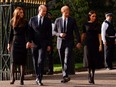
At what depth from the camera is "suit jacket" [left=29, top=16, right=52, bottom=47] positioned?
14766 mm

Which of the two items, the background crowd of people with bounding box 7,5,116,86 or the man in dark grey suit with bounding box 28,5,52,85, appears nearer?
the background crowd of people with bounding box 7,5,116,86

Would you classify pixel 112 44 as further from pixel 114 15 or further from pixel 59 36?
pixel 114 15

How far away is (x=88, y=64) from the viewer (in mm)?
15055

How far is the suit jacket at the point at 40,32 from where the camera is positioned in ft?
48.4

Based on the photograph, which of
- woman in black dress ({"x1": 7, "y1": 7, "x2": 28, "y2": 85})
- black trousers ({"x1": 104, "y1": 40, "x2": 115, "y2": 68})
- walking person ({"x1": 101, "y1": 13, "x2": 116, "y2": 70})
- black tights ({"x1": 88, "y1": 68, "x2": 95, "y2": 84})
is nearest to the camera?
woman in black dress ({"x1": 7, "y1": 7, "x2": 28, "y2": 85})

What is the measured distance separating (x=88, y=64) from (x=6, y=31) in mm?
2739

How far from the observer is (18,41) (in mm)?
14641

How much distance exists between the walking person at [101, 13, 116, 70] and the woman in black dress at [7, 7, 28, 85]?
20.2ft

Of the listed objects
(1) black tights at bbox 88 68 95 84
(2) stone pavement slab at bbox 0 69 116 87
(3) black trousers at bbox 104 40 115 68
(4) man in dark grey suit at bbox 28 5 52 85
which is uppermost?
(4) man in dark grey suit at bbox 28 5 52 85

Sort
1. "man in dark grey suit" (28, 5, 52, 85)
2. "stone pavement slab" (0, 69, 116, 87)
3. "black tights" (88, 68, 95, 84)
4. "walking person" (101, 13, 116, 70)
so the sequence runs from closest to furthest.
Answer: "stone pavement slab" (0, 69, 116, 87) < "man in dark grey suit" (28, 5, 52, 85) < "black tights" (88, 68, 95, 84) < "walking person" (101, 13, 116, 70)

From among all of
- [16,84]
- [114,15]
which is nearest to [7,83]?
[16,84]

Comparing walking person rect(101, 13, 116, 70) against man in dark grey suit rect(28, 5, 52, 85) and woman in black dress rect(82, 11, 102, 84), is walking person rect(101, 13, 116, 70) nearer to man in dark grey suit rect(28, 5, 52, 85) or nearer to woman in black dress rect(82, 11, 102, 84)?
woman in black dress rect(82, 11, 102, 84)

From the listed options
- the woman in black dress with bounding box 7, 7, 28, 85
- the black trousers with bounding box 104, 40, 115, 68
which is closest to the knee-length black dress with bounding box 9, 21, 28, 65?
the woman in black dress with bounding box 7, 7, 28, 85

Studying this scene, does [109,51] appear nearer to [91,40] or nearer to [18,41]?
[91,40]
